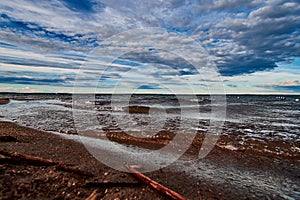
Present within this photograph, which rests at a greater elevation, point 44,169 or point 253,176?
point 44,169

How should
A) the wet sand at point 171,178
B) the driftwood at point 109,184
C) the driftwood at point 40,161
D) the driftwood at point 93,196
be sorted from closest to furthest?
the driftwood at point 93,196 < the wet sand at point 171,178 < the driftwood at point 109,184 < the driftwood at point 40,161

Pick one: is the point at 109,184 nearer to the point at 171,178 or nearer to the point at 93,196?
the point at 93,196


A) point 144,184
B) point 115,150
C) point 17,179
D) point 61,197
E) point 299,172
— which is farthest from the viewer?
point 115,150

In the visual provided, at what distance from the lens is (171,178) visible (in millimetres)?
6000

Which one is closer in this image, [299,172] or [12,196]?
[12,196]

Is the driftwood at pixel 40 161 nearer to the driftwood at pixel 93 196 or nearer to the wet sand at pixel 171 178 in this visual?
the wet sand at pixel 171 178

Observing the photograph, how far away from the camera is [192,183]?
5.74 metres

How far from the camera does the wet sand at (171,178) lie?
4.73 meters

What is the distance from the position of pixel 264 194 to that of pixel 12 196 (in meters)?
5.91

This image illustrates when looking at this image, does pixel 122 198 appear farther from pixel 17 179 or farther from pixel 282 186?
pixel 282 186

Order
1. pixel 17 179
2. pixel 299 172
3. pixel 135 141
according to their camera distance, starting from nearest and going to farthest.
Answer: pixel 17 179 < pixel 299 172 < pixel 135 141

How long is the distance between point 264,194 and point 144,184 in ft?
10.2

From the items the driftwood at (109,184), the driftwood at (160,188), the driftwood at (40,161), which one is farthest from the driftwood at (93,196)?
the driftwood at (160,188)

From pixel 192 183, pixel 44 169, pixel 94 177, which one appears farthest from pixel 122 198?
pixel 44 169
